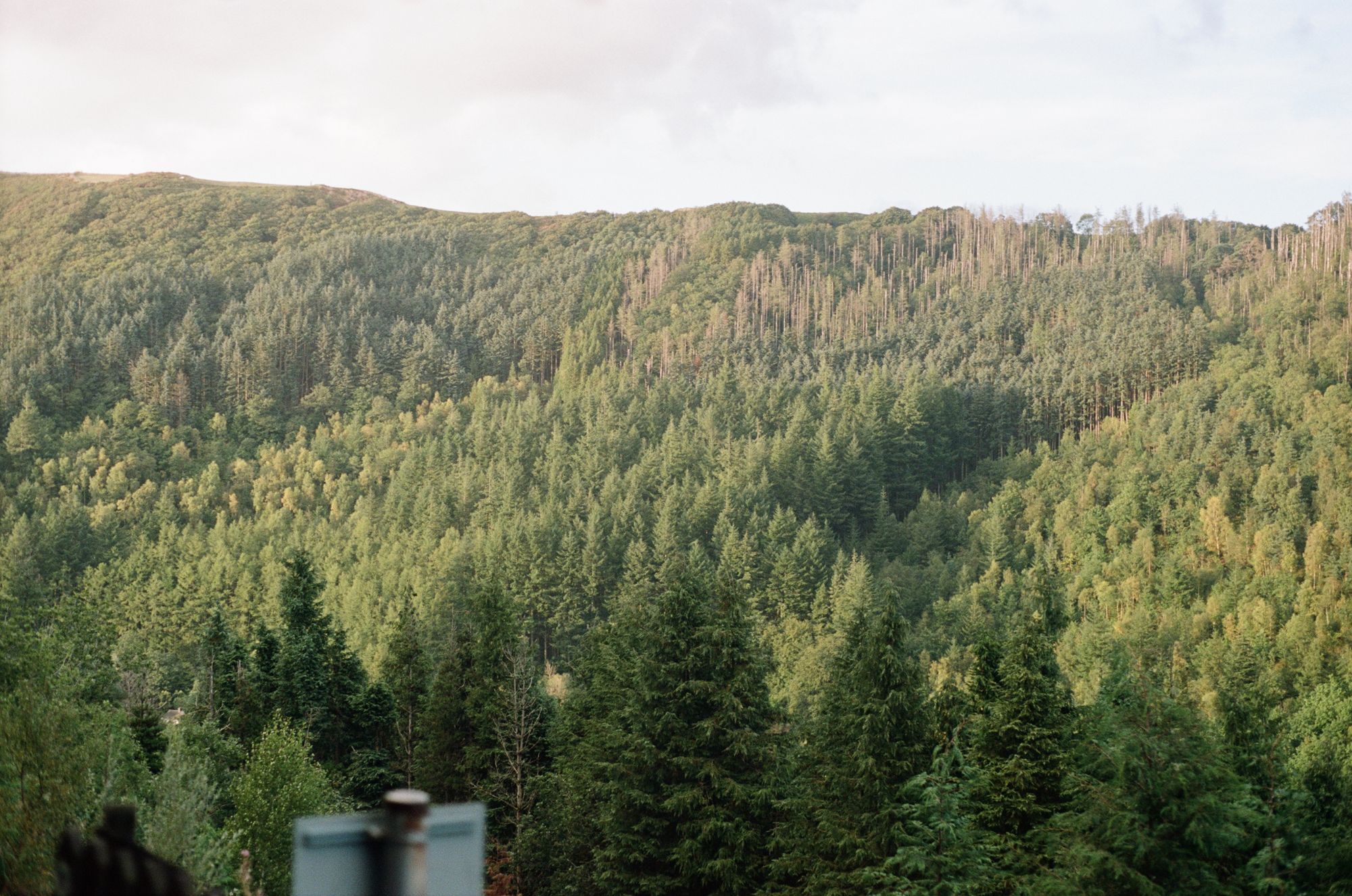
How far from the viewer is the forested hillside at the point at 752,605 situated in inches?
1029

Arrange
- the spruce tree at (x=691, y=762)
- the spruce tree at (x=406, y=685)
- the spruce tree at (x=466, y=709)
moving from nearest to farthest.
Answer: the spruce tree at (x=691, y=762) < the spruce tree at (x=466, y=709) < the spruce tree at (x=406, y=685)

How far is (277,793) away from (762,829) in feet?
51.9

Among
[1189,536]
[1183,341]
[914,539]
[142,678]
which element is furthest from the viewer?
[1183,341]

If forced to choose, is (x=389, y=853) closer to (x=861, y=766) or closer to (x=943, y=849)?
(x=943, y=849)

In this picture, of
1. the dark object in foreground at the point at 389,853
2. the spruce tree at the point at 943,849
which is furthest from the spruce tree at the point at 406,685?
the dark object in foreground at the point at 389,853

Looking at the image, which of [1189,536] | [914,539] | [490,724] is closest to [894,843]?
[490,724]

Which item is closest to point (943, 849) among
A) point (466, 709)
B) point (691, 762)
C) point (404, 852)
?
point (691, 762)

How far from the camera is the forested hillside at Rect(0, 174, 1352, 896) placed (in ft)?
85.8

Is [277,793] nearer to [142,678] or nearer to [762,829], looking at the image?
[762,829]

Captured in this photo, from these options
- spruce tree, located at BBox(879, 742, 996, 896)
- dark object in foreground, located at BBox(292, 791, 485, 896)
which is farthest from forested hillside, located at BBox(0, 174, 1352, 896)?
dark object in foreground, located at BBox(292, 791, 485, 896)

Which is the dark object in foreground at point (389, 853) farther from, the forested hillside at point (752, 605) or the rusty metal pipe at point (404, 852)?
the forested hillside at point (752, 605)

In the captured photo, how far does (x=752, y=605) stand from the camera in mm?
91125

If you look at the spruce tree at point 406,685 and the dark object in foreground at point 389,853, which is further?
the spruce tree at point 406,685

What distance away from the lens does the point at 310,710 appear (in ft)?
190
